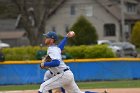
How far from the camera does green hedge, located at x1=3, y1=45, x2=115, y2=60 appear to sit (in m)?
29.9

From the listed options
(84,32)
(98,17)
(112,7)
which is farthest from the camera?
(98,17)

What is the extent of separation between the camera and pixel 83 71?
2155cm

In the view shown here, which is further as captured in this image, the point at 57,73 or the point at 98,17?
the point at 98,17

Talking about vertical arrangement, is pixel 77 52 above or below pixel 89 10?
below

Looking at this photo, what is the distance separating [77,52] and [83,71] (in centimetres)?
918

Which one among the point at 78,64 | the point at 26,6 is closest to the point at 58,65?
the point at 78,64

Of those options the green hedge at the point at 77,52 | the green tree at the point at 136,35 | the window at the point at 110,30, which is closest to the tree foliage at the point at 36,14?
the green hedge at the point at 77,52

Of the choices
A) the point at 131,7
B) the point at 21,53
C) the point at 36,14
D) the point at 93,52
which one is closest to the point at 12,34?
the point at 131,7

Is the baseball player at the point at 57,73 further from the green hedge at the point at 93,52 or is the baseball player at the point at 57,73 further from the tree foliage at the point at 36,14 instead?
the tree foliage at the point at 36,14

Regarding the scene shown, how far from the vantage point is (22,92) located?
16.1 m

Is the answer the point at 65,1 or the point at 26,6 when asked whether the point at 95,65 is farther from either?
the point at 65,1

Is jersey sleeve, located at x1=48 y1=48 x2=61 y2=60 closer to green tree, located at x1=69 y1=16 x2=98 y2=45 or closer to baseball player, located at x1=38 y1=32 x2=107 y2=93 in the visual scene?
baseball player, located at x1=38 y1=32 x2=107 y2=93

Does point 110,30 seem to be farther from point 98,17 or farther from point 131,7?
point 131,7

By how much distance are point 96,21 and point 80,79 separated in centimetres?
4544
